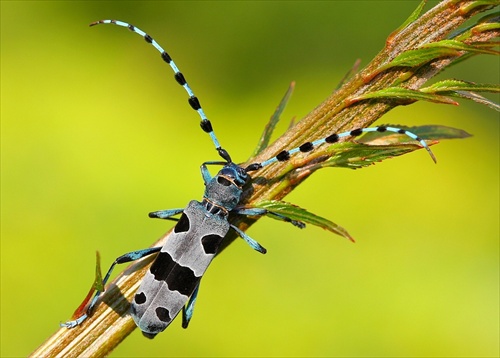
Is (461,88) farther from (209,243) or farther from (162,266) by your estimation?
(209,243)

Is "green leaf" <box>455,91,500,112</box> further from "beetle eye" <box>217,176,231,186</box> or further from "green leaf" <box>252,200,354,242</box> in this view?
"beetle eye" <box>217,176,231,186</box>

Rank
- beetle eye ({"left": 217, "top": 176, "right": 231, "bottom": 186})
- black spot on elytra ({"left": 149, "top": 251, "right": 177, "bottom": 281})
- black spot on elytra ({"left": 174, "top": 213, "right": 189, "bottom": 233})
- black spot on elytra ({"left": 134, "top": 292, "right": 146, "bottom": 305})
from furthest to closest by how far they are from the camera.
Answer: beetle eye ({"left": 217, "top": 176, "right": 231, "bottom": 186}) < black spot on elytra ({"left": 174, "top": 213, "right": 189, "bottom": 233}) < black spot on elytra ({"left": 149, "top": 251, "right": 177, "bottom": 281}) < black spot on elytra ({"left": 134, "top": 292, "right": 146, "bottom": 305})

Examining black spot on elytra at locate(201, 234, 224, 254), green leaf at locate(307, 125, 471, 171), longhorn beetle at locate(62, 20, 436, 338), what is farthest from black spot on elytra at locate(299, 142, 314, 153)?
black spot on elytra at locate(201, 234, 224, 254)

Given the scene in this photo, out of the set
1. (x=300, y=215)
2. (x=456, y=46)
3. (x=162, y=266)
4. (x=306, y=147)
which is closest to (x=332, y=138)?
(x=306, y=147)

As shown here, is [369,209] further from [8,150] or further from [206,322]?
[8,150]

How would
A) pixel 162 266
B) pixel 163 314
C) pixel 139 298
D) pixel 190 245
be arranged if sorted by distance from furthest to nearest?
pixel 190 245 → pixel 163 314 → pixel 162 266 → pixel 139 298

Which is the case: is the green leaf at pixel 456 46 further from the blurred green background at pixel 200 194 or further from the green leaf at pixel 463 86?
the blurred green background at pixel 200 194
